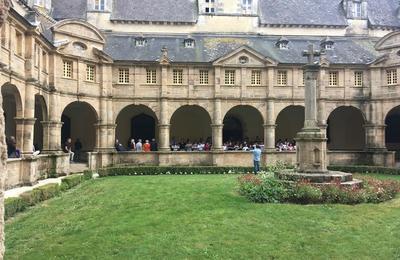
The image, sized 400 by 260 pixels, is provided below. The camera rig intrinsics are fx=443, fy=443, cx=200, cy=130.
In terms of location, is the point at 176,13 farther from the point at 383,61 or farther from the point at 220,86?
the point at 383,61

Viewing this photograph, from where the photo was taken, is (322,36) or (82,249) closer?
(82,249)

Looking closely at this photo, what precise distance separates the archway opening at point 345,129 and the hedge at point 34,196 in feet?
71.9

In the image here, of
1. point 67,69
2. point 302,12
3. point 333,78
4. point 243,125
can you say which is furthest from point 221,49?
point 67,69

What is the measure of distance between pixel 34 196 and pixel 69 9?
25.2m

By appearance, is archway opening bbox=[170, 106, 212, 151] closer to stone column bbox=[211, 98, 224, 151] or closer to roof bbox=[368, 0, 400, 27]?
stone column bbox=[211, 98, 224, 151]

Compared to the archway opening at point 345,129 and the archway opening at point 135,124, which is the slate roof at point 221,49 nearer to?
the archway opening at point 135,124

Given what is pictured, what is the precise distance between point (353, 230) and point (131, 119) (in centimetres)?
2495

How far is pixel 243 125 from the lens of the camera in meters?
35.2

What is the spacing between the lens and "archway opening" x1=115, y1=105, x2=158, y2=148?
112ft


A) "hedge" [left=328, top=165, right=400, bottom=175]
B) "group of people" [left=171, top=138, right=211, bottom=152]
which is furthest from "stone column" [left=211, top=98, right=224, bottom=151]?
"hedge" [left=328, top=165, right=400, bottom=175]

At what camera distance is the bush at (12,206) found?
13708 mm

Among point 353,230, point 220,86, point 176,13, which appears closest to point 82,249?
point 353,230

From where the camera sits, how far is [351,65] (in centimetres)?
3177

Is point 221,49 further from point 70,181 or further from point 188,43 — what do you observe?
point 70,181
